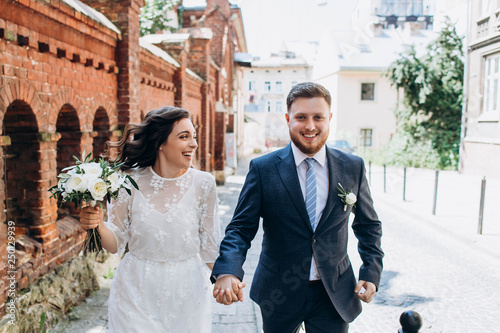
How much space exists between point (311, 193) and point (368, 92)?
31.8m

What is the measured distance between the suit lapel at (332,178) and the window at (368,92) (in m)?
31.4

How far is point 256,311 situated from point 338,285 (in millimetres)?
2561

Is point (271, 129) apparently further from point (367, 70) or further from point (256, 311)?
point (256, 311)

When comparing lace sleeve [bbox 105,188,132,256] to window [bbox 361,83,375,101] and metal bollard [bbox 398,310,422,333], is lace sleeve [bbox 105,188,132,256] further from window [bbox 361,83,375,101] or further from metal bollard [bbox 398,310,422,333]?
window [bbox 361,83,375,101]

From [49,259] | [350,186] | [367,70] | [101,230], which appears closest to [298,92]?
[350,186]

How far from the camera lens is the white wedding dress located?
2.62m

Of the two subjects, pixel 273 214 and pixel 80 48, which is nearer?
pixel 273 214

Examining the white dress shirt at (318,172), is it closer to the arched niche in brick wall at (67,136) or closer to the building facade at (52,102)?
the building facade at (52,102)

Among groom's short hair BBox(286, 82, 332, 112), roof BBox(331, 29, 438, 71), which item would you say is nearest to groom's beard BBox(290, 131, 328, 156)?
groom's short hair BBox(286, 82, 332, 112)

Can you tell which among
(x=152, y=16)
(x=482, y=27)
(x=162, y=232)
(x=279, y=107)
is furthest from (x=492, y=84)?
(x=279, y=107)

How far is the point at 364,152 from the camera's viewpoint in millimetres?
26938

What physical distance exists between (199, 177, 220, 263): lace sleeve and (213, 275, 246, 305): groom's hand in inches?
17.6

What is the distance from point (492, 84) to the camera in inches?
668

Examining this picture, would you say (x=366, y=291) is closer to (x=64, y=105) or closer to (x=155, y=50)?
(x=64, y=105)
